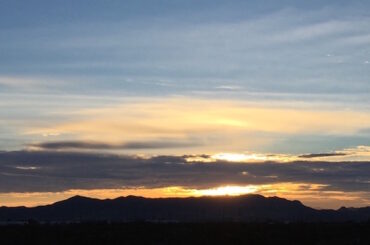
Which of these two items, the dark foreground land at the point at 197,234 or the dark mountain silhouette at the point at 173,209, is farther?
→ the dark mountain silhouette at the point at 173,209

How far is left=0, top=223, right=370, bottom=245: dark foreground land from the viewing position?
5734 centimetres

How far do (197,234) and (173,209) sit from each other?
9431 cm

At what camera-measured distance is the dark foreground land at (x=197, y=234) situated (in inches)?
2258

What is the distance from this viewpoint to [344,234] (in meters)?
59.2

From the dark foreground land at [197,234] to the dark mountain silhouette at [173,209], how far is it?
7955 cm

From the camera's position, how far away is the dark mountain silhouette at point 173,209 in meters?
150

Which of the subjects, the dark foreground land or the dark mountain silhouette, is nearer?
the dark foreground land

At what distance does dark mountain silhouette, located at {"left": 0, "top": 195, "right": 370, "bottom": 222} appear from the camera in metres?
150

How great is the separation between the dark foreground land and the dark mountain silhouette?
79.6 m

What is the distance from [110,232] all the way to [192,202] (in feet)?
322

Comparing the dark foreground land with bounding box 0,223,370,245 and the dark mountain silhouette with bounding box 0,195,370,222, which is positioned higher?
the dark mountain silhouette with bounding box 0,195,370,222

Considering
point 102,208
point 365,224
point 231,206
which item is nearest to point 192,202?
point 231,206

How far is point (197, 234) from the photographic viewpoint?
60125mm

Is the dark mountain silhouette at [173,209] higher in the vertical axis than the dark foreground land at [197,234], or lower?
higher
